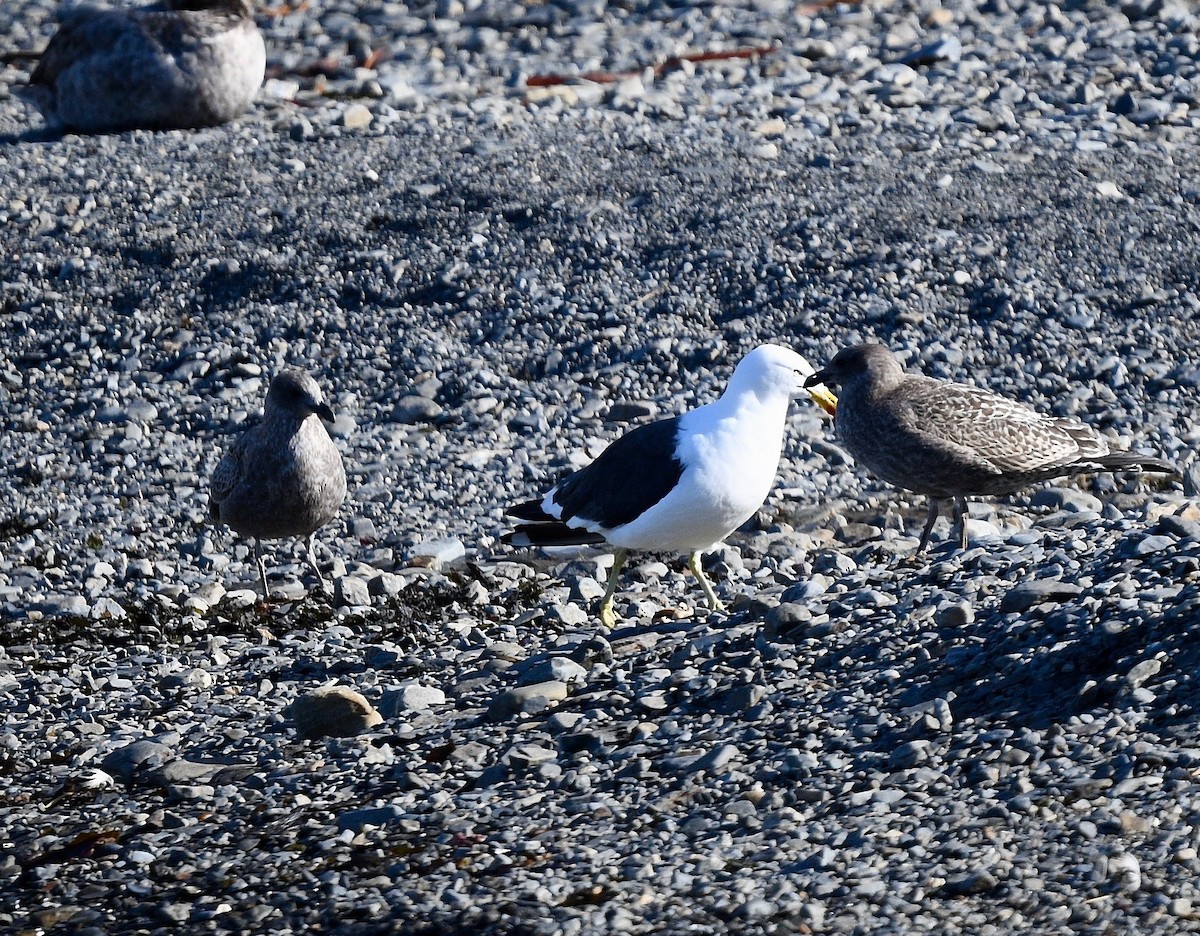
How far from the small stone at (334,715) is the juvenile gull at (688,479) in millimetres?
1579

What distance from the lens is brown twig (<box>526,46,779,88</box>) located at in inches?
628

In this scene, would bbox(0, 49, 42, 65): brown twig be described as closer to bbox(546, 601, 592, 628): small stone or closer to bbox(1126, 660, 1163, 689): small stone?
Answer: bbox(546, 601, 592, 628): small stone

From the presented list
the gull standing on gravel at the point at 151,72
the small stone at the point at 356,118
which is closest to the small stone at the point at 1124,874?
the small stone at the point at 356,118

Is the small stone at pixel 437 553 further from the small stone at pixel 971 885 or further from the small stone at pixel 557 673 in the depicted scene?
the small stone at pixel 971 885

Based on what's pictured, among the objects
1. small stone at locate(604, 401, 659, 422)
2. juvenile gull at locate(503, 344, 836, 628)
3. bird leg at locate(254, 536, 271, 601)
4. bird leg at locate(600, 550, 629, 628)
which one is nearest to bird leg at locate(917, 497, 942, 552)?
juvenile gull at locate(503, 344, 836, 628)

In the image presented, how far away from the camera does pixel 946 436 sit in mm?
8258

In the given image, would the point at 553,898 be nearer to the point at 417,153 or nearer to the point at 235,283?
the point at 235,283

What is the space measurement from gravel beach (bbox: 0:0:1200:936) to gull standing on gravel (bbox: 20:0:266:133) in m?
0.43

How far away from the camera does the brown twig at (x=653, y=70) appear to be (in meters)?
16.0

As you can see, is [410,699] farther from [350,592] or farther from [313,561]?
[313,561]

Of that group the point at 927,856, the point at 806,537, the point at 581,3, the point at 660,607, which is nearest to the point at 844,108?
the point at 581,3

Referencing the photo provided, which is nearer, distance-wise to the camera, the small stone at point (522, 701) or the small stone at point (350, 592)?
the small stone at point (522, 701)

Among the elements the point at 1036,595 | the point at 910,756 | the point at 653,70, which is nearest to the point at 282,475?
the point at 1036,595

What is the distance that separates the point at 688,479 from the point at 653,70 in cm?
912
